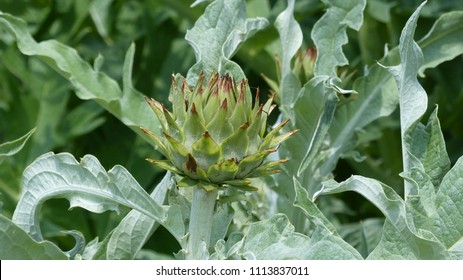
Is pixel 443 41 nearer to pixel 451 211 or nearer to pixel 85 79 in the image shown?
pixel 451 211

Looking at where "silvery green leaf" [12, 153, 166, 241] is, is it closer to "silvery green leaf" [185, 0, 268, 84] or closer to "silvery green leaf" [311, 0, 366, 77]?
"silvery green leaf" [185, 0, 268, 84]

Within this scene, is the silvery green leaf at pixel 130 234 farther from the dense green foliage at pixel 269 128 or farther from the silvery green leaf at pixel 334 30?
the silvery green leaf at pixel 334 30

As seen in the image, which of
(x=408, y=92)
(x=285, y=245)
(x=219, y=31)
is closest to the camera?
(x=285, y=245)

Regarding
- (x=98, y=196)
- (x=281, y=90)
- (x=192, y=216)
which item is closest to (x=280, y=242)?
(x=192, y=216)

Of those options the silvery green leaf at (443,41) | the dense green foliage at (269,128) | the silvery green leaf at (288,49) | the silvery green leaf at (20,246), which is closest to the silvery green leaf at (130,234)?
the dense green foliage at (269,128)

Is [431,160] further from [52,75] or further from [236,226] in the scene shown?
[52,75]

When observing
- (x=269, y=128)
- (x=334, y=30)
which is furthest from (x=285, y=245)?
(x=334, y=30)
